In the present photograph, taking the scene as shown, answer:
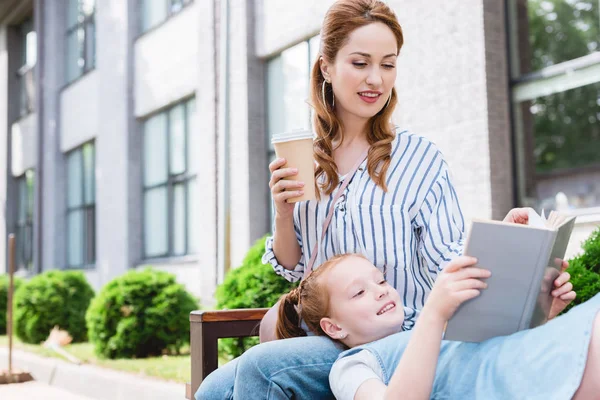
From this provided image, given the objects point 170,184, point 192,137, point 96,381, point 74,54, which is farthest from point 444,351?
point 74,54

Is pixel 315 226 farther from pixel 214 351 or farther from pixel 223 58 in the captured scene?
pixel 223 58

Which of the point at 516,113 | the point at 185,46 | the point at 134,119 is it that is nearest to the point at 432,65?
the point at 516,113

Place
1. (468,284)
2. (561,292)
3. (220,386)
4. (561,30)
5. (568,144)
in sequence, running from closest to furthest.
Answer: (468,284)
(561,292)
(220,386)
(561,30)
(568,144)

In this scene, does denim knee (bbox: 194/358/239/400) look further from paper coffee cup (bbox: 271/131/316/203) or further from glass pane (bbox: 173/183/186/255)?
glass pane (bbox: 173/183/186/255)

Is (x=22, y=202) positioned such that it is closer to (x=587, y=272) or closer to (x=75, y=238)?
(x=75, y=238)

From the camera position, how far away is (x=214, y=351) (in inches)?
138

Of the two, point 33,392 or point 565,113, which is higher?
point 565,113

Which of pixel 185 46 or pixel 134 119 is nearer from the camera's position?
pixel 185 46

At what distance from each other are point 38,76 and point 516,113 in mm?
13806

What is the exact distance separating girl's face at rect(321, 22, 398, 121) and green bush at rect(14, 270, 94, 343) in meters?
10.4

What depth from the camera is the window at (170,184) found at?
12.8m

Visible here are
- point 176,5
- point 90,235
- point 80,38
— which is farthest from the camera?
point 80,38

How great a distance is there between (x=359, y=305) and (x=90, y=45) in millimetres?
15152

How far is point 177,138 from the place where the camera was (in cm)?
1315
